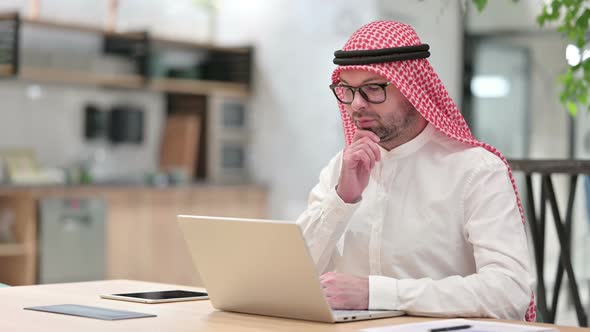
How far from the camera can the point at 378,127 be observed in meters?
2.46

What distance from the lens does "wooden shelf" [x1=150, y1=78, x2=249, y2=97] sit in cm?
772

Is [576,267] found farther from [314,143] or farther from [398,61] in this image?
[398,61]

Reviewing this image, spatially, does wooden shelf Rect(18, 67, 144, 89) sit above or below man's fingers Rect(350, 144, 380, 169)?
above

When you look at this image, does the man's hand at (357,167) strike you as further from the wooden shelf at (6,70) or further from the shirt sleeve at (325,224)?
the wooden shelf at (6,70)

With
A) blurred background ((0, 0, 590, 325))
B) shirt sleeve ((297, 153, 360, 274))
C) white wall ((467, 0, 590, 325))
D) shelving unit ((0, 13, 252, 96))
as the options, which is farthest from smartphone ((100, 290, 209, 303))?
shelving unit ((0, 13, 252, 96))

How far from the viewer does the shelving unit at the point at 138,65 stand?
6773 mm

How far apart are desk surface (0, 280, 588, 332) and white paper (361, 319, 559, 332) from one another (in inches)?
2.7

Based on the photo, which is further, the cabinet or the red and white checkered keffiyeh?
the cabinet

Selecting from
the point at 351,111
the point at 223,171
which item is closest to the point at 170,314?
the point at 351,111

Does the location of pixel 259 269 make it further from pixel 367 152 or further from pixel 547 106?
pixel 547 106

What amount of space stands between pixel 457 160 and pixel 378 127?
21 cm

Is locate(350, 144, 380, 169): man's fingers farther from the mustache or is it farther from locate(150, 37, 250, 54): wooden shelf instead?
locate(150, 37, 250, 54): wooden shelf

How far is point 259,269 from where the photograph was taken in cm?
198

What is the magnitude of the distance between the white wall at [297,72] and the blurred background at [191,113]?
12mm
